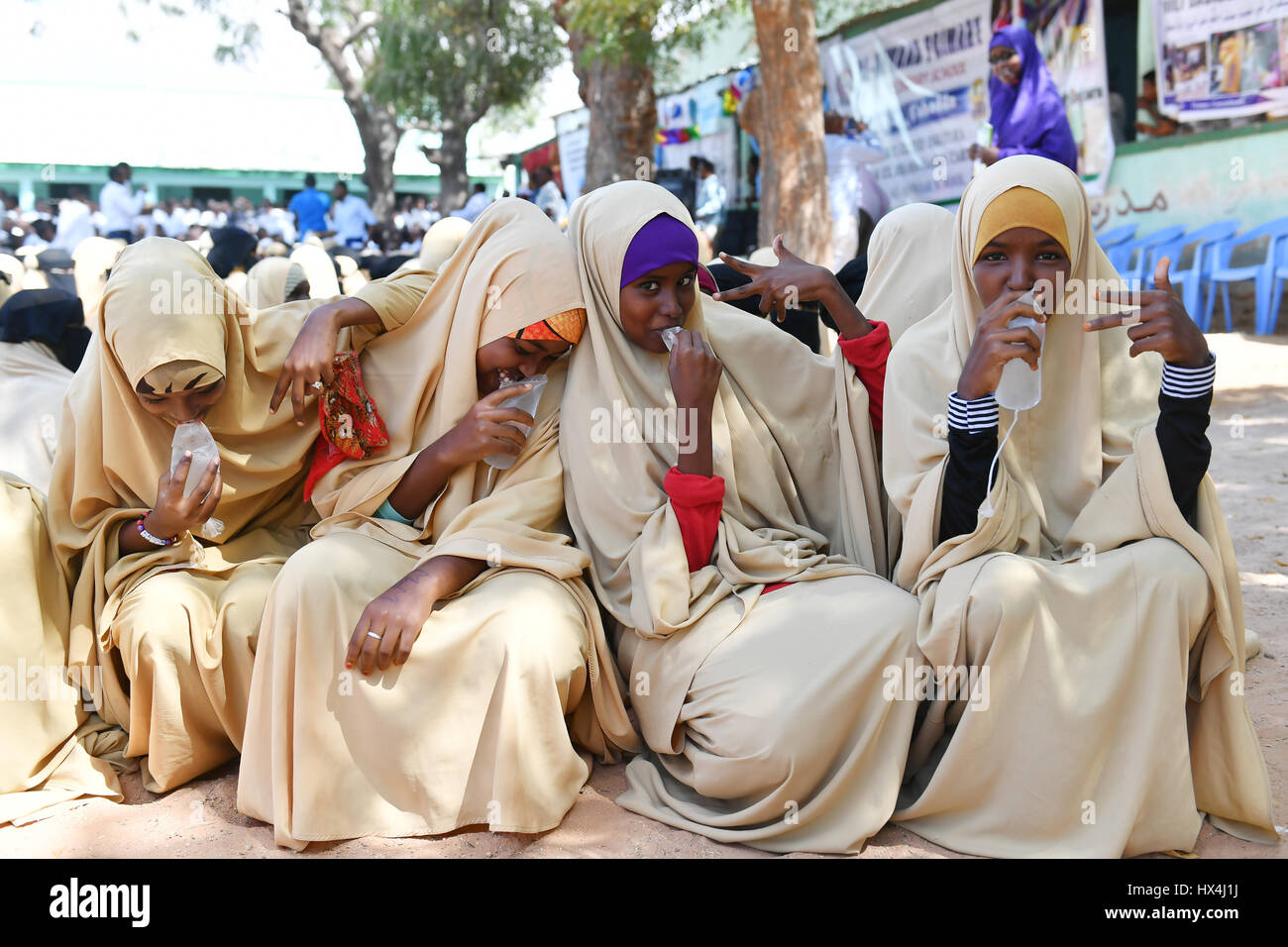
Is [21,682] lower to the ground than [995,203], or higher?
lower

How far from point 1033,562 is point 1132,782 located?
0.53m

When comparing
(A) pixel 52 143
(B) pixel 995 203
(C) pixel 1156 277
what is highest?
(A) pixel 52 143

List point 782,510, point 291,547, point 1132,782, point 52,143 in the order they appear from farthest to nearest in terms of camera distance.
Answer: point 52,143 < point 291,547 < point 782,510 < point 1132,782

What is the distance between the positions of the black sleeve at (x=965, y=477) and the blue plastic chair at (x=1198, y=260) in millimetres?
7238

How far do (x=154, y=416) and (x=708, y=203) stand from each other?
400 inches

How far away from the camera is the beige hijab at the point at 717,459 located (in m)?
2.98

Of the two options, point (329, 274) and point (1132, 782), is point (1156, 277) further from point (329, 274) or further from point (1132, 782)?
point (329, 274)

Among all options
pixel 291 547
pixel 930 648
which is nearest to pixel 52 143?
pixel 291 547

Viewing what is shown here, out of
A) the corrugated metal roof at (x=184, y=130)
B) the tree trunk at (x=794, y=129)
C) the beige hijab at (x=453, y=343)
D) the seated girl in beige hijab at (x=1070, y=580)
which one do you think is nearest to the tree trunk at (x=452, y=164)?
the corrugated metal roof at (x=184, y=130)

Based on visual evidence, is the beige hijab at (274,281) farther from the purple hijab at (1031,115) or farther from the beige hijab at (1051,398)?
the purple hijab at (1031,115)

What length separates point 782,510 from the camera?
3268 millimetres

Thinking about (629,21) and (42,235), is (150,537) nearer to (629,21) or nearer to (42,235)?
(629,21)

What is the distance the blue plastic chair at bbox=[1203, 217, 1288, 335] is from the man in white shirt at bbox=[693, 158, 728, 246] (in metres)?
5.35

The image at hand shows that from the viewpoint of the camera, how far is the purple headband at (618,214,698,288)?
3.04m
